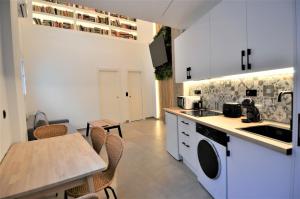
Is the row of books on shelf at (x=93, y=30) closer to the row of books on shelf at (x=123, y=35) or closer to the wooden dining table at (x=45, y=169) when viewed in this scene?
the row of books on shelf at (x=123, y=35)

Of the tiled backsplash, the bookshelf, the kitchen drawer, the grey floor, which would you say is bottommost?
the grey floor

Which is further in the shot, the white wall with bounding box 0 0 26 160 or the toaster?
the toaster

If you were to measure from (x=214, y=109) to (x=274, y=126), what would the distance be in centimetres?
117

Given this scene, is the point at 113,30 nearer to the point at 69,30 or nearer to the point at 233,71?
the point at 69,30

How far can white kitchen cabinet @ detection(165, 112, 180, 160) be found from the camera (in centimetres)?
282

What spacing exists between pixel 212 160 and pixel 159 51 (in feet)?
12.5

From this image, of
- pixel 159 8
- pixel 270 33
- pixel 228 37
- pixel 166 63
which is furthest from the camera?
pixel 166 63

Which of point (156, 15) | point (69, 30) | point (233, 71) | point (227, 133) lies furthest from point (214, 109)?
point (69, 30)

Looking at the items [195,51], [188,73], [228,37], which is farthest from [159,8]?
[228,37]

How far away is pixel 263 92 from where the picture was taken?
1.81 metres

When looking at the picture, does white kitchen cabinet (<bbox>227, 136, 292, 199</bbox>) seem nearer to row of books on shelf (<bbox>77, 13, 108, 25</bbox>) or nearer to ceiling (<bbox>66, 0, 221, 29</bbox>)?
ceiling (<bbox>66, 0, 221, 29</bbox>)

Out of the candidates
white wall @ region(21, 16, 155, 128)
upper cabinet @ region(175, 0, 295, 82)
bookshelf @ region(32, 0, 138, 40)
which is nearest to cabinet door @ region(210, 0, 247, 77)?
upper cabinet @ region(175, 0, 295, 82)

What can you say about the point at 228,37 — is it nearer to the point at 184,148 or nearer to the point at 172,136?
the point at 184,148

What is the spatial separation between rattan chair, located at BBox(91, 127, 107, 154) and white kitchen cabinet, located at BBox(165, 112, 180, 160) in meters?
1.29
